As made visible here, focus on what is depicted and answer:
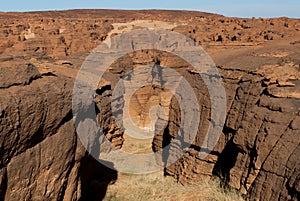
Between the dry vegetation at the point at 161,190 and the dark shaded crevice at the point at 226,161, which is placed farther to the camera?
the dark shaded crevice at the point at 226,161

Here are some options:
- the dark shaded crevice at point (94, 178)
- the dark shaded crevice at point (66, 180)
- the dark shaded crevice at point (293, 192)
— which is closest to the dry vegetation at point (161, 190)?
the dark shaded crevice at point (94, 178)

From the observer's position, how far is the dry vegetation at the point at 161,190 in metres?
8.29

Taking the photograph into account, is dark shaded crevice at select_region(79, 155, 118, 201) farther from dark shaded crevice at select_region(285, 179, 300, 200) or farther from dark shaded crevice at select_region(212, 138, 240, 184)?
dark shaded crevice at select_region(285, 179, 300, 200)

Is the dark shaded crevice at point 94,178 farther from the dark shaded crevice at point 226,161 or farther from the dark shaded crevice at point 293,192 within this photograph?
the dark shaded crevice at point 293,192

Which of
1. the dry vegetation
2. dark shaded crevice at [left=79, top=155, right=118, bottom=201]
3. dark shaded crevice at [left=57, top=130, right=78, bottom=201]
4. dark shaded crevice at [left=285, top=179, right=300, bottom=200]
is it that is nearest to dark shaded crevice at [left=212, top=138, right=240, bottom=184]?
the dry vegetation

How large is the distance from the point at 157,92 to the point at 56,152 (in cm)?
918

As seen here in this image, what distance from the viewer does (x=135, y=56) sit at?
50.9 feet

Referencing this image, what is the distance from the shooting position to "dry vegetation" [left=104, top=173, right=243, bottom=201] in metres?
8.29

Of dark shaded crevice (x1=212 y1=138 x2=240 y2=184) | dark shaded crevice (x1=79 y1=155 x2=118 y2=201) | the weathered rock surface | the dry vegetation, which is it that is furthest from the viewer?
dark shaded crevice (x1=212 y1=138 x2=240 y2=184)

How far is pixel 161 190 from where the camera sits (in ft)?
30.4

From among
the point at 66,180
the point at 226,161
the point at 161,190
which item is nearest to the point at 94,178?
the point at 161,190

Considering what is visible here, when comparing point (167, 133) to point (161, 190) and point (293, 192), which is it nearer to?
point (161, 190)

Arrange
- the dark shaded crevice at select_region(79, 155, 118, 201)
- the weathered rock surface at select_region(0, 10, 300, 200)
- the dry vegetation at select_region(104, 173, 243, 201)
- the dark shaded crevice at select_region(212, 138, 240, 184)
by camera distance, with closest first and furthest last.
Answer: the weathered rock surface at select_region(0, 10, 300, 200) < the dark shaded crevice at select_region(79, 155, 118, 201) < the dry vegetation at select_region(104, 173, 243, 201) < the dark shaded crevice at select_region(212, 138, 240, 184)

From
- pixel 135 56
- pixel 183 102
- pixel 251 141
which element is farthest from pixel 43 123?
pixel 135 56
